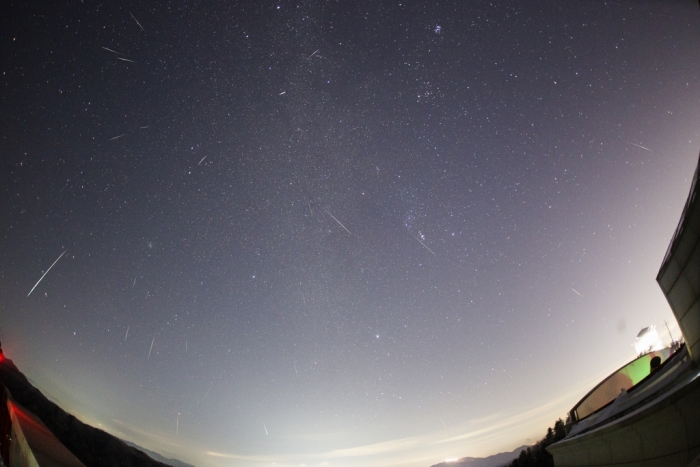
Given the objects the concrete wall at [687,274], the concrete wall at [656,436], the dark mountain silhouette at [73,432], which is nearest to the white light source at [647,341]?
the concrete wall at [656,436]

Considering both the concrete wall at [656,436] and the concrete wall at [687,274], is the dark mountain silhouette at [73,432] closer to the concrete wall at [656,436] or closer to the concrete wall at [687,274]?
the concrete wall at [656,436]

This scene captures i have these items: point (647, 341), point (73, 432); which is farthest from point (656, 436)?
point (73, 432)

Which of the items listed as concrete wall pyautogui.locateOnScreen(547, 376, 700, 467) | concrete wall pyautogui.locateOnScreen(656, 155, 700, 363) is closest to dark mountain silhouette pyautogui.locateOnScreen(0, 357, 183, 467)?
concrete wall pyautogui.locateOnScreen(547, 376, 700, 467)

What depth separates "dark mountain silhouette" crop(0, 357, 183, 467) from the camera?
2422 inches

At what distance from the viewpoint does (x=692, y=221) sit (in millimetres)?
6066

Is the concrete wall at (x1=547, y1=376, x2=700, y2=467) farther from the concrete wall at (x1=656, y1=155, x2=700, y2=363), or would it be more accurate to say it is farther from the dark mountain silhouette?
the dark mountain silhouette

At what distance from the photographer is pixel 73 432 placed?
223ft

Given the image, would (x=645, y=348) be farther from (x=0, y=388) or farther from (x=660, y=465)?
(x=0, y=388)

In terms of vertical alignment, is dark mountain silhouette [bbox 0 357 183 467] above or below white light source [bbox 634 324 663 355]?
below

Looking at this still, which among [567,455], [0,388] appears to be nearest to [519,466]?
[567,455]

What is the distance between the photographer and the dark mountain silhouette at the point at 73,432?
61.5 meters

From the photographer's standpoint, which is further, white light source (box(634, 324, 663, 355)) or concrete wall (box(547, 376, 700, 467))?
white light source (box(634, 324, 663, 355))

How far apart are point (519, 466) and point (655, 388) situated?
51912mm

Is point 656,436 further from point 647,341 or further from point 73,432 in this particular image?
point 73,432
